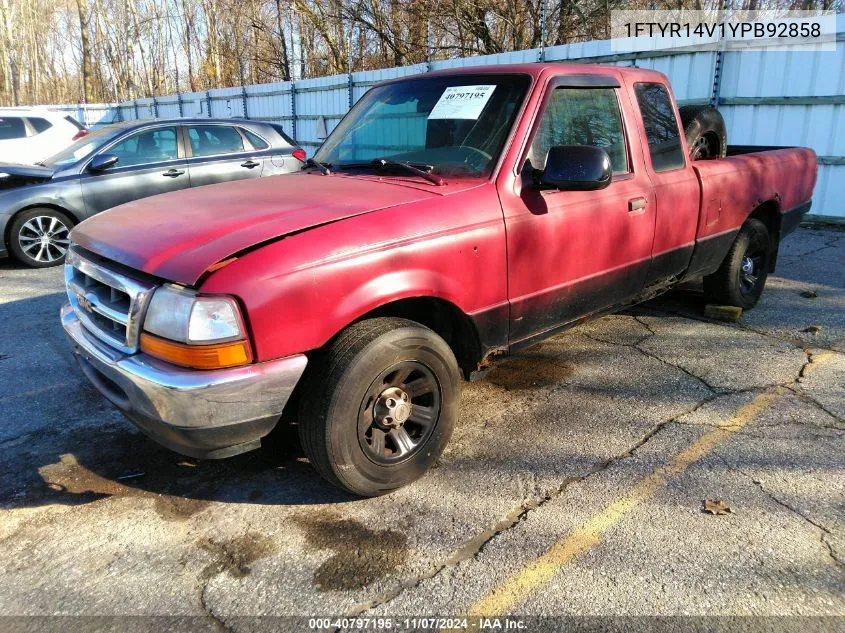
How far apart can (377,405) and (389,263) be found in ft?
2.09

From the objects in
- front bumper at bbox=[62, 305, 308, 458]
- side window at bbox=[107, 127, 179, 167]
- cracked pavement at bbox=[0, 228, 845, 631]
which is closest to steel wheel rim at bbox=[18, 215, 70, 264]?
side window at bbox=[107, 127, 179, 167]

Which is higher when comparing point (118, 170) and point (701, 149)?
point (701, 149)

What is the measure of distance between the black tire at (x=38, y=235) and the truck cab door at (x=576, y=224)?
247 inches

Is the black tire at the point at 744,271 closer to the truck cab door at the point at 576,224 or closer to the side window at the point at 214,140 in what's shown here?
the truck cab door at the point at 576,224

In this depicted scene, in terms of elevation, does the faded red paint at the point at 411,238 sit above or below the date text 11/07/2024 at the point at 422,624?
above

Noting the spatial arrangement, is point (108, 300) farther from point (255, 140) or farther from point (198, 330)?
point (255, 140)

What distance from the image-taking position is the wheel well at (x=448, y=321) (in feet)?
9.93

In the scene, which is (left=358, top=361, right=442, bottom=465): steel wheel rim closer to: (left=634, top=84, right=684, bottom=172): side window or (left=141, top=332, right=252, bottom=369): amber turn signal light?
(left=141, top=332, right=252, bottom=369): amber turn signal light

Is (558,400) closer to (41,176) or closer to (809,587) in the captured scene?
(809,587)

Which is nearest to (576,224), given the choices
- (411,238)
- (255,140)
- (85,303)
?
(411,238)

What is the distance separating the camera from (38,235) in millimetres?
7551

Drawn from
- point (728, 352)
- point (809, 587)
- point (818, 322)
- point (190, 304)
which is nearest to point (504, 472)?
point (809, 587)

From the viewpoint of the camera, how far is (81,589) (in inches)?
93.4

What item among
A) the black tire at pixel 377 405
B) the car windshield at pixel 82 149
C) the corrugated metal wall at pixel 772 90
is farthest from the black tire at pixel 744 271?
the car windshield at pixel 82 149
